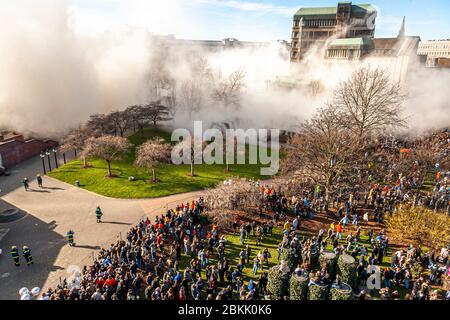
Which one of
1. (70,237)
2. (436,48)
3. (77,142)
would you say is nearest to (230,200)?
(70,237)

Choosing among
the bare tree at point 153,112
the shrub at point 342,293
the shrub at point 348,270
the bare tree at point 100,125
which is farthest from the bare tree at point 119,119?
the shrub at point 342,293

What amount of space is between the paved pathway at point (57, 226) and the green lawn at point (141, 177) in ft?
3.39

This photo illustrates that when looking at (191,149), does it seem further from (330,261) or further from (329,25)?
(329,25)

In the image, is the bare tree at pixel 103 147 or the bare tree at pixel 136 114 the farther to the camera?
the bare tree at pixel 136 114

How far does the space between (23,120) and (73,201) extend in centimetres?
2881

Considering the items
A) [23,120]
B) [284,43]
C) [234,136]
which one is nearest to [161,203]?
[234,136]

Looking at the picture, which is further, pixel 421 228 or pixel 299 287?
pixel 421 228

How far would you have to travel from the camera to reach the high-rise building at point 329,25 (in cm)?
6366

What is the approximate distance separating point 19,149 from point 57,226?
67.6ft

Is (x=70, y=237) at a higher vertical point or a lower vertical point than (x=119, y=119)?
lower

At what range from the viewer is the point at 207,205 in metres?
22.6

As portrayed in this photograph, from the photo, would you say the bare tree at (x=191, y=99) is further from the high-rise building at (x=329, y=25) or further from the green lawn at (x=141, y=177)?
the high-rise building at (x=329, y=25)

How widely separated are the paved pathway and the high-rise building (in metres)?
54.8

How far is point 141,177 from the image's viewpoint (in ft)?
102
